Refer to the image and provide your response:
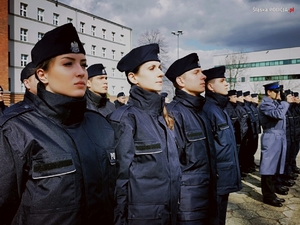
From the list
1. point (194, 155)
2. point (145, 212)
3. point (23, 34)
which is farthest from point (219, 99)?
point (23, 34)

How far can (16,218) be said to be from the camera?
4.74 feet

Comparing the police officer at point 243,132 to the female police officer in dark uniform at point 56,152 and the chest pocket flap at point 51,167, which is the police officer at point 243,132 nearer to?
the female police officer in dark uniform at point 56,152

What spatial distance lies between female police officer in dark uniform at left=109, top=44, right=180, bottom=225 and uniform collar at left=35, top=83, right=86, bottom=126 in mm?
693

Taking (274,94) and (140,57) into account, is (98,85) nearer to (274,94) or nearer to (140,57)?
(140,57)

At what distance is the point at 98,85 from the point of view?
5105 millimetres

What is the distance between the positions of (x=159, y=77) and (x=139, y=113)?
453 mm

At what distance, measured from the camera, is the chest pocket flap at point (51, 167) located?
4.72 ft

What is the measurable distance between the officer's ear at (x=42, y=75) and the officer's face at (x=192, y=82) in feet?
6.37

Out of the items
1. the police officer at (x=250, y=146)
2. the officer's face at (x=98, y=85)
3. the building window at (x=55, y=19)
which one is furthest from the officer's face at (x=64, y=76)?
the building window at (x=55, y=19)

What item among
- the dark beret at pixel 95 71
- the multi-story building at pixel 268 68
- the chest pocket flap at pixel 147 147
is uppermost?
the multi-story building at pixel 268 68

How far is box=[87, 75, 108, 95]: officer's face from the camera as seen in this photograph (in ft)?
16.6

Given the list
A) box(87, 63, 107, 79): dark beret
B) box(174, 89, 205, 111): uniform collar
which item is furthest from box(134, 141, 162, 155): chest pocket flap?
box(87, 63, 107, 79): dark beret

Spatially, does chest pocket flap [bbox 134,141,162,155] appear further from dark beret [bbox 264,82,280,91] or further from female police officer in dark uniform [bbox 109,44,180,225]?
dark beret [bbox 264,82,280,91]

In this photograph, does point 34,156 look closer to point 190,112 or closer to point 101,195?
point 101,195
